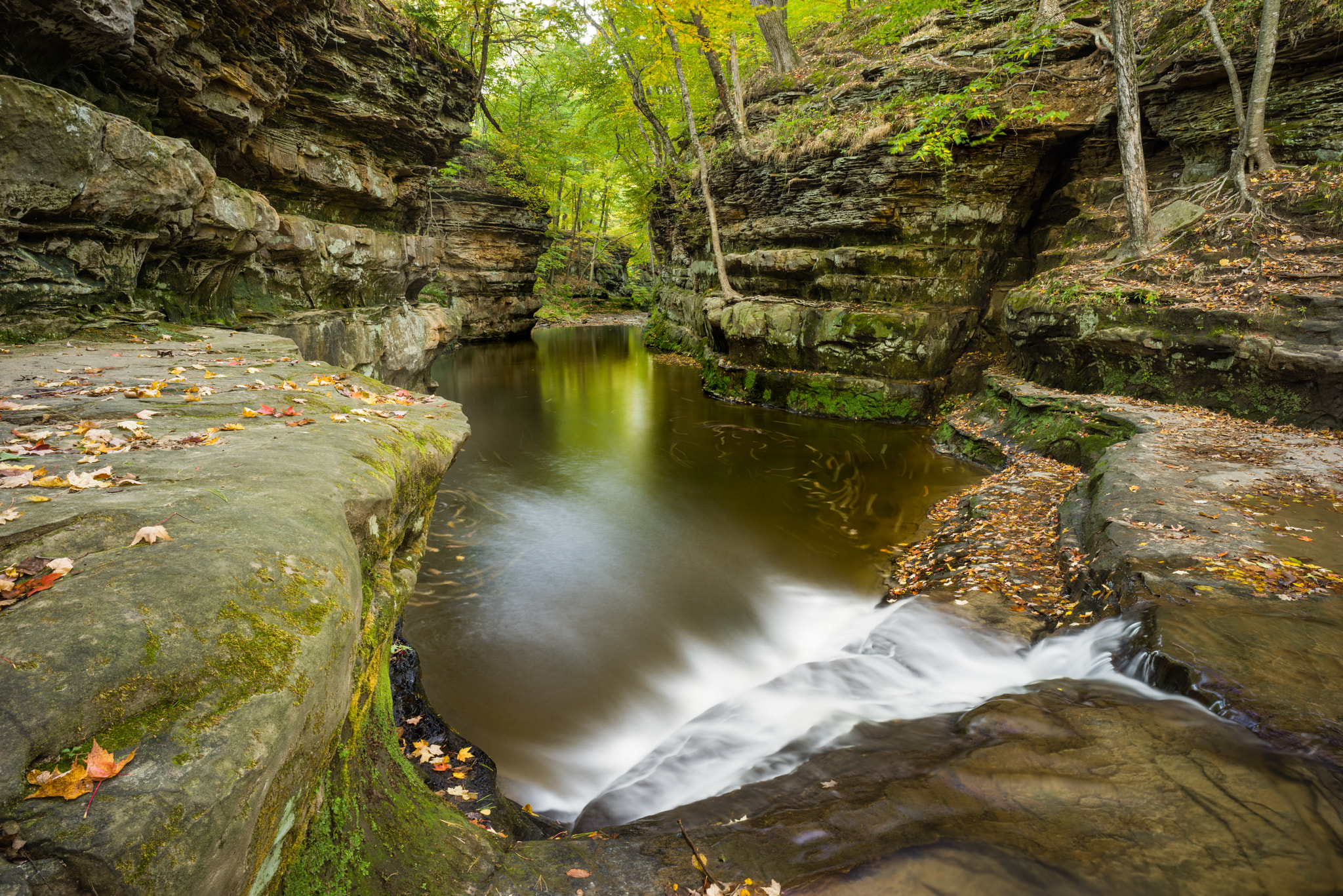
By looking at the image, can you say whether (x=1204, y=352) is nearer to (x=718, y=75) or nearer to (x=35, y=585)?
(x=35, y=585)

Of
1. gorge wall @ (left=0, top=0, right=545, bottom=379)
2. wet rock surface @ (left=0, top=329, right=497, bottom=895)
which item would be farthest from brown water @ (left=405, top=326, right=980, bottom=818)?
gorge wall @ (left=0, top=0, right=545, bottom=379)

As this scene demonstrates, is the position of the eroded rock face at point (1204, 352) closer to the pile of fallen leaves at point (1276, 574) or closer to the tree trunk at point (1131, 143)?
the tree trunk at point (1131, 143)

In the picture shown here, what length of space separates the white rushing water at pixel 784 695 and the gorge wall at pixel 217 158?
6427 mm

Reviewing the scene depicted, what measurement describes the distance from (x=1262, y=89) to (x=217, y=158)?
16203 mm

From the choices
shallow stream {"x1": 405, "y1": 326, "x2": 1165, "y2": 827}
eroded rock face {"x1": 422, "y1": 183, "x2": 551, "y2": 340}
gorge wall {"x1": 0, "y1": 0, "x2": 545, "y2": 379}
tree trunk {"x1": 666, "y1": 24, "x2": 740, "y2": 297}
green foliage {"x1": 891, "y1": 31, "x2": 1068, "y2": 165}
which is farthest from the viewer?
eroded rock face {"x1": 422, "y1": 183, "x2": 551, "y2": 340}

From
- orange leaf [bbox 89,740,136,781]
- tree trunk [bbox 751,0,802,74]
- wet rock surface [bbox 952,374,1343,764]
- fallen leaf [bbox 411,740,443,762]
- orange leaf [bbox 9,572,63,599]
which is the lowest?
fallen leaf [bbox 411,740,443,762]

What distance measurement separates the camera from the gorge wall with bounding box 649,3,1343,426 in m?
9.04

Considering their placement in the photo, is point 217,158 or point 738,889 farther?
point 217,158

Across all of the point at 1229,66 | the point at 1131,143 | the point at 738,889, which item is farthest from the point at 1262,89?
the point at 738,889

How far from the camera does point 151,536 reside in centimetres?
209

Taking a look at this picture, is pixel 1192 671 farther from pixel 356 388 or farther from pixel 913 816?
pixel 356 388

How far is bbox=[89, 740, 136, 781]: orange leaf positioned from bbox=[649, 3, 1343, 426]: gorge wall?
11563 millimetres

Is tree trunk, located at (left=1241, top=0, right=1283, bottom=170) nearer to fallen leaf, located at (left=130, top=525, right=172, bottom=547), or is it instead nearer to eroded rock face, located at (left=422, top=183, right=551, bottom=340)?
fallen leaf, located at (left=130, top=525, right=172, bottom=547)

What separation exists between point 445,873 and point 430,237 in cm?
1495
